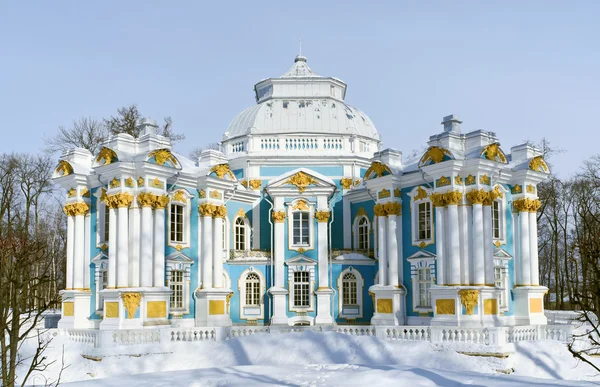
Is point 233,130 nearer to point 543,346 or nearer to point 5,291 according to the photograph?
point 543,346

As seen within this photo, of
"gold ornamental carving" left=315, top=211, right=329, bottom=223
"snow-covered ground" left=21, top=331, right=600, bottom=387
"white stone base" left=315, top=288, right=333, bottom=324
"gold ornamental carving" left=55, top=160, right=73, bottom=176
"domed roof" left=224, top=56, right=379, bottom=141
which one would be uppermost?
"domed roof" left=224, top=56, right=379, bottom=141

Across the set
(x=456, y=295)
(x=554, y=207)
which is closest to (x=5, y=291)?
(x=456, y=295)

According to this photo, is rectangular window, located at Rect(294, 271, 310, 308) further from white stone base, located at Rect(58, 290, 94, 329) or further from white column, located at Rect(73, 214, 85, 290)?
white column, located at Rect(73, 214, 85, 290)

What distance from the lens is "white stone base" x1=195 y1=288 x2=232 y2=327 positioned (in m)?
21.7

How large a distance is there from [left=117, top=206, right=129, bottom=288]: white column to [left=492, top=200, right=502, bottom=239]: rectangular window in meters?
11.3

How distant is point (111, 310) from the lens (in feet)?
63.9

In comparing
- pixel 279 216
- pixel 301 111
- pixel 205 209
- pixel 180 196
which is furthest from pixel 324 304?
pixel 301 111

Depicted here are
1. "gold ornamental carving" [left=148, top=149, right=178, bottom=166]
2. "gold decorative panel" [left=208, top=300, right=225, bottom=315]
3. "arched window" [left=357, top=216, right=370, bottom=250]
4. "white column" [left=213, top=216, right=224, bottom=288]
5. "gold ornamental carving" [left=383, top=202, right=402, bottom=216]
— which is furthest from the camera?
"arched window" [left=357, top=216, right=370, bottom=250]

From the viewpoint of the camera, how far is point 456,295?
64.7 ft

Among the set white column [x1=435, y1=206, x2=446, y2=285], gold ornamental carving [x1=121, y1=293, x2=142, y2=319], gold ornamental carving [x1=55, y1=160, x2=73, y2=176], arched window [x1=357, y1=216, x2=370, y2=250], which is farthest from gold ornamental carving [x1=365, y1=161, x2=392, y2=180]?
gold ornamental carving [x1=55, y1=160, x2=73, y2=176]

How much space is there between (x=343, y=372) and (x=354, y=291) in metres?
11.1

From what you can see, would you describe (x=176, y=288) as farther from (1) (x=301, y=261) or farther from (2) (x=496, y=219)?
(2) (x=496, y=219)

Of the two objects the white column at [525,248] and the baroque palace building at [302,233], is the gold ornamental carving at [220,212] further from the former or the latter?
the white column at [525,248]

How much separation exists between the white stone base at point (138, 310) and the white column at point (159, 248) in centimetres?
32
